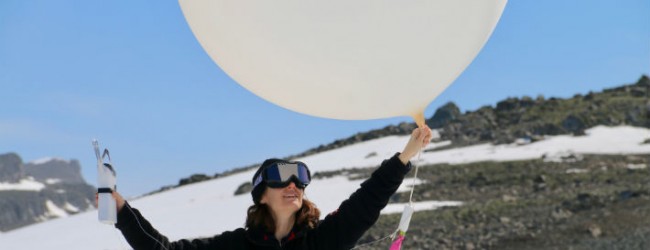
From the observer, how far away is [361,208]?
3.44 metres

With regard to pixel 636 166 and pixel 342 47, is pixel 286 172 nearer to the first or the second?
pixel 342 47

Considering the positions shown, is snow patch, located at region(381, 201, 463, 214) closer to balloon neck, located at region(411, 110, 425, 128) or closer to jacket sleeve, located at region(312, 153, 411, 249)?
→ balloon neck, located at region(411, 110, 425, 128)

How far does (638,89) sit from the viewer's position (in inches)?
2375

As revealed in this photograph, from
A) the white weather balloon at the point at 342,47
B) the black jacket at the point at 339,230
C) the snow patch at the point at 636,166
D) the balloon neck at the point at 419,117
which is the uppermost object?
the white weather balloon at the point at 342,47

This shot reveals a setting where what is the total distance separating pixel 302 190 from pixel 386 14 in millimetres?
791

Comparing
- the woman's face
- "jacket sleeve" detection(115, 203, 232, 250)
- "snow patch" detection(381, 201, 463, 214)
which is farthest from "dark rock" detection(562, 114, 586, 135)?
"jacket sleeve" detection(115, 203, 232, 250)

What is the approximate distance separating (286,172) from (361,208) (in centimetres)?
34

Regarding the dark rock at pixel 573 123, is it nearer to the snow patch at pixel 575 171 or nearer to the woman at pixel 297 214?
the snow patch at pixel 575 171

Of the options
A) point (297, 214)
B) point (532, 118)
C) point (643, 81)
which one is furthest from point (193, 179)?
point (297, 214)

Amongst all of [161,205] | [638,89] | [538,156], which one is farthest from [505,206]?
[638,89]

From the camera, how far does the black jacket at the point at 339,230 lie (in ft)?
11.3

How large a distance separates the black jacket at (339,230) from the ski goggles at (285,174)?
0.66ft

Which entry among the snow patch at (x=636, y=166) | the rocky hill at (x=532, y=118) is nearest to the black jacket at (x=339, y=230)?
the snow patch at (x=636, y=166)

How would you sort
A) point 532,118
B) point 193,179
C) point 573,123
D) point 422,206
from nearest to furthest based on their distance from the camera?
1. point 422,206
2. point 573,123
3. point 532,118
4. point 193,179
